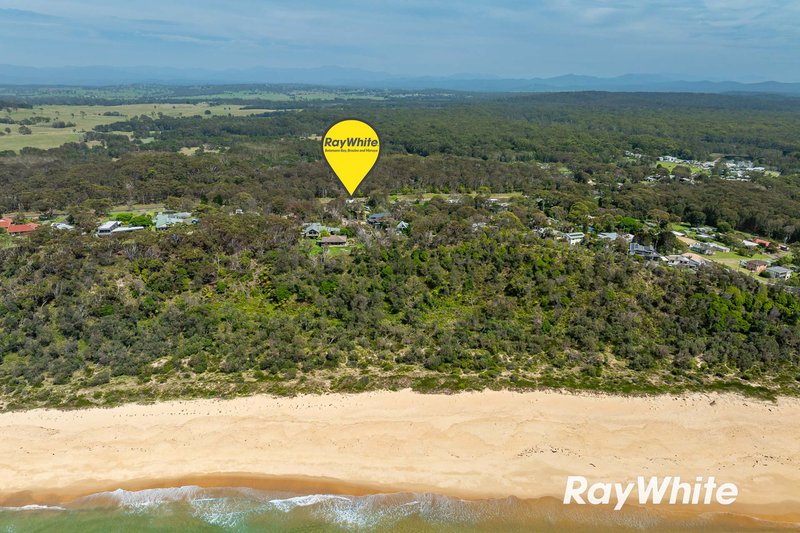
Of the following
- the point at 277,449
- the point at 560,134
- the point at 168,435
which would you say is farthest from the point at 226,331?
the point at 560,134

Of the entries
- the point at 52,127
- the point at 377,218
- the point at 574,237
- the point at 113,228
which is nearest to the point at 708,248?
the point at 574,237

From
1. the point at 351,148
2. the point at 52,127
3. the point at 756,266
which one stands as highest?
the point at 52,127

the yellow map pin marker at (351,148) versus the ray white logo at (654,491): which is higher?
the yellow map pin marker at (351,148)

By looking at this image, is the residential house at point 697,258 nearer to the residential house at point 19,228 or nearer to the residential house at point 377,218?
the residential house at point 377,218

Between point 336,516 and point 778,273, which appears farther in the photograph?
point 778,273

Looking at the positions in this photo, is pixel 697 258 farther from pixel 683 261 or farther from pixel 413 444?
pixel 413 444

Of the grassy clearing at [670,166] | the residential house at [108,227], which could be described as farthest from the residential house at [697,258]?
the grassy clearing at [670,166]

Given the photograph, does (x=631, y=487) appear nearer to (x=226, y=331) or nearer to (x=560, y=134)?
(x=226, y=331)
